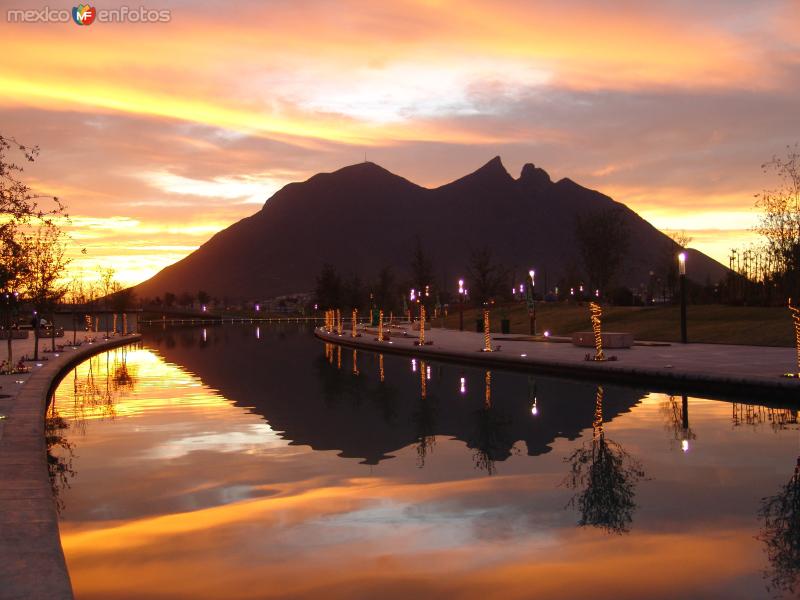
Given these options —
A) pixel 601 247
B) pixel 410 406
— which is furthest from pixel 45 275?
pixel 601 247

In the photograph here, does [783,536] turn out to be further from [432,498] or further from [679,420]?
[679,420]

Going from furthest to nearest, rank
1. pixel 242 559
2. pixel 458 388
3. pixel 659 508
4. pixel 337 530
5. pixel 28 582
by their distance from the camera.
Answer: pixel 458 388, pixel 659 508, pixel 337 530, pixel 242 559, pixel 28 582

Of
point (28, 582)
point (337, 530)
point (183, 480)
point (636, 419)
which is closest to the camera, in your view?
point (28, 582)

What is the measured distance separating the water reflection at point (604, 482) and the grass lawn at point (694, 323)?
2520 centimetres

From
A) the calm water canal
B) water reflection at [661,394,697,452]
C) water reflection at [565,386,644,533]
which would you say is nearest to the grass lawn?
water reflection at [661,394,697,452]

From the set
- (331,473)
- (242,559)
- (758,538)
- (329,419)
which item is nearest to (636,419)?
(329,419)

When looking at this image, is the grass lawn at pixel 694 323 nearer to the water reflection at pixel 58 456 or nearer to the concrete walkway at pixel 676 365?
the concrete walkway at pixel 676 365

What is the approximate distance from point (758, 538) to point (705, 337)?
34.7 meters

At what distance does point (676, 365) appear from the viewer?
27.2 meters

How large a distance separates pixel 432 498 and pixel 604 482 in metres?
2.55

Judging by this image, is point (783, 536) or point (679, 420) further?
point (679, 420)

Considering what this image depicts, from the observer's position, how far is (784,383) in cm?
2044

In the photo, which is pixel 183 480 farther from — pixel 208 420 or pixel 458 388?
pixel 458 388

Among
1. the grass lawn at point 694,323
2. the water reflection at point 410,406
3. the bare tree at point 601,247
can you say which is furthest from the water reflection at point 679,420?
the bare tree at point 601,247
